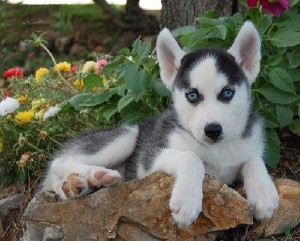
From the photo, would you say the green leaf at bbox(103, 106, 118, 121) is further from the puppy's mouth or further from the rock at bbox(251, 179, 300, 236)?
the rock at bbox(251, 179, 300, 236)

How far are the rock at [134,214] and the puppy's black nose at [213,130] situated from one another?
11.4 inches

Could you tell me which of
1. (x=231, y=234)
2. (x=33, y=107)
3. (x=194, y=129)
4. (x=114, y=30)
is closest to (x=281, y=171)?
(x=231, y=234)

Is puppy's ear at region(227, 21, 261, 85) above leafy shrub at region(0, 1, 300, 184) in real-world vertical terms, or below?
above

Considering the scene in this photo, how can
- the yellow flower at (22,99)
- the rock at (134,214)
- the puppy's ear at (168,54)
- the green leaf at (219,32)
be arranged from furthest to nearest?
the yellow flower at (22,99) < the green leaf at (219,32) < the puppy's ear at (168,54) < the rock at (134,214)

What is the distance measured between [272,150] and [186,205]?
1268 millimetres

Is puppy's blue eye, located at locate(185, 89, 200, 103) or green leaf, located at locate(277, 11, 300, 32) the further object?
green leaf, located at locate(277, 11, 300, 32)

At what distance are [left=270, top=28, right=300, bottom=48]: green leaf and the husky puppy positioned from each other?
19.9 inches

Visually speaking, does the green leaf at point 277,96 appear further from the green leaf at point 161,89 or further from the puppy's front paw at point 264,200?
the puppy's front paw at point 264,200

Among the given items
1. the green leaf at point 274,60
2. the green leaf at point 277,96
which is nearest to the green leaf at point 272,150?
the green leaf at point 277,96

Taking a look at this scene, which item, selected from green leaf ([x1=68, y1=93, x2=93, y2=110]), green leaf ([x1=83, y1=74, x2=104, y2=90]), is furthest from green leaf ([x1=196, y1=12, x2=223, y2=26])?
green leaf ([x1=68, y1=93, x2=93, y2=110])

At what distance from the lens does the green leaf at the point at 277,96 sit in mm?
4660

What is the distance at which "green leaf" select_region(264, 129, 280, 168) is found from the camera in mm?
4609

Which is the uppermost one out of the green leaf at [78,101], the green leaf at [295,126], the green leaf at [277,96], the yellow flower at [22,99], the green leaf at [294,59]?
the green leaf at [294,59]

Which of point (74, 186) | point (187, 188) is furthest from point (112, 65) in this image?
point (187, 188)
